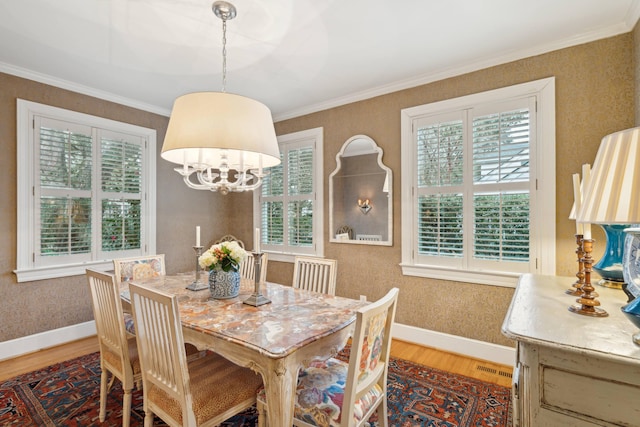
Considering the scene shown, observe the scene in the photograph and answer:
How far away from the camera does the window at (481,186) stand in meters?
2.40

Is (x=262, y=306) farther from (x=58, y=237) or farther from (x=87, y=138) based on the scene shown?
(x=87, y=138)

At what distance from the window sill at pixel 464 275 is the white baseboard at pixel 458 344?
534mm

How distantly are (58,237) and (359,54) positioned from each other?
3.40 meters

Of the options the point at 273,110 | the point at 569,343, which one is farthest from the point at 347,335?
the point at 273,110

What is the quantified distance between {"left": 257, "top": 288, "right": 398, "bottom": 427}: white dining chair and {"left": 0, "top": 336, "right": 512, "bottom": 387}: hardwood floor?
125cm

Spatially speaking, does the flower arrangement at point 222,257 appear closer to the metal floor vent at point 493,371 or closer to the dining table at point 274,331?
the dining table at point 274,331

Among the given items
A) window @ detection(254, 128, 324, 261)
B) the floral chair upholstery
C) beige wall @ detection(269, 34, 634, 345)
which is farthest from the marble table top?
window @ detection(254, 128, 324, 261)

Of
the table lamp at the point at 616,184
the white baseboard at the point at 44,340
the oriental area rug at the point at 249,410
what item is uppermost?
the table lamp at the point at 616,184

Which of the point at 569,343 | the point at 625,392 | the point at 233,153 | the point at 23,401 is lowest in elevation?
the point at 23,401

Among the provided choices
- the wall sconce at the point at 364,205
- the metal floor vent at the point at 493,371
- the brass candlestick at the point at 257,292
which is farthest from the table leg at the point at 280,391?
the wall sconce at the point at 364,205

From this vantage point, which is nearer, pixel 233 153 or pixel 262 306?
pixel 262 306

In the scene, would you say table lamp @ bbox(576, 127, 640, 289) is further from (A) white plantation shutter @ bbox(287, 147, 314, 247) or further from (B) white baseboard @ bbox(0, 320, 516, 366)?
(A) white plantation shutter @ bbox(287, 147, 314, 247)

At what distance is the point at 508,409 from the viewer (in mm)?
1979

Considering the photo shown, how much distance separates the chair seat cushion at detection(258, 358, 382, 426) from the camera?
1.33 m
